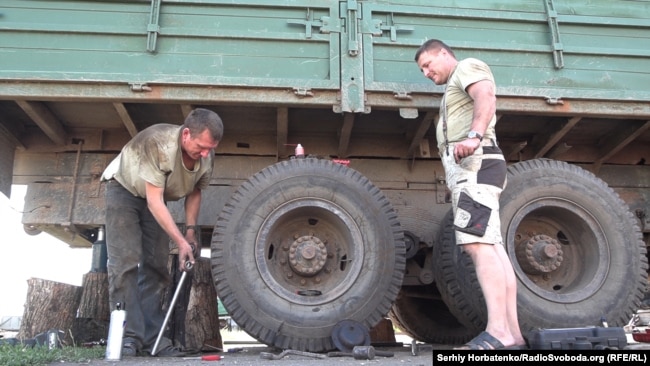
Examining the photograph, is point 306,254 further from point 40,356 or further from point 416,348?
point 40,356

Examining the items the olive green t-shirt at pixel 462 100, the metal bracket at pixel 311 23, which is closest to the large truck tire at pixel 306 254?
the olive green t-shirt at pixel 462 100

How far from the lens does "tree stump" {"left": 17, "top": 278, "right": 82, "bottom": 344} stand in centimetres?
379

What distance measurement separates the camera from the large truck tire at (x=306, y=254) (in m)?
2.96

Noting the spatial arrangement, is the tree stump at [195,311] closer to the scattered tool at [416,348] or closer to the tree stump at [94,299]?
the tree stump at [94,299]

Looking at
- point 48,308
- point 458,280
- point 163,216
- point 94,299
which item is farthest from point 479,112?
point 48,308

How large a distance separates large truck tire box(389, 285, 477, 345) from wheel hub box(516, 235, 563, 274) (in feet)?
5.08

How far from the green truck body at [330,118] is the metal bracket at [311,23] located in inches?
0.6

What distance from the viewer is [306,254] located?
10.6ft

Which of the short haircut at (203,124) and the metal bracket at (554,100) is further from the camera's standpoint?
the metal bracket at (554,100)

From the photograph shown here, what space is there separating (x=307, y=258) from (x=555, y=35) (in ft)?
7.60

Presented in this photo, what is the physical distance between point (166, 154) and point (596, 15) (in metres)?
3.18

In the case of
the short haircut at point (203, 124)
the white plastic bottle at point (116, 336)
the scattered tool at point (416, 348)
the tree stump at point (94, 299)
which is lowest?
the scattered tool at point (416, 348)

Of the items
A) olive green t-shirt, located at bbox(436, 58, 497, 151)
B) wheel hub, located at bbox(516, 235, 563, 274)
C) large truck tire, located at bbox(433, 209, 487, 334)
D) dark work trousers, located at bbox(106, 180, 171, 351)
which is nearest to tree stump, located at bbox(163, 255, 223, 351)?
dark work trousers, located at bbox(106, 180, 171, 351)

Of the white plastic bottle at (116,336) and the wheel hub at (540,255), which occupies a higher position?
the wheel hub at (540,255)
